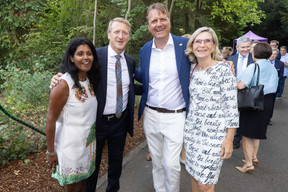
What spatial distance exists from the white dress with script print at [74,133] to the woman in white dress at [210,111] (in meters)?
1.13

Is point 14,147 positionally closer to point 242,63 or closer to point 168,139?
point 168,139

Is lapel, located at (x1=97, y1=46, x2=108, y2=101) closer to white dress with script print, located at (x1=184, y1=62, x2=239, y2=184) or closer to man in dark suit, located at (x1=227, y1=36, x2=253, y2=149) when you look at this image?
white dress with script print, located at (x1=184, y1=62, x2=239, y2=184)

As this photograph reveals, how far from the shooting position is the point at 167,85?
8.57 ft

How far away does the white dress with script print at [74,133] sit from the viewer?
203cm

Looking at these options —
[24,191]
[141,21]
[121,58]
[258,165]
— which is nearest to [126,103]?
[121,58]

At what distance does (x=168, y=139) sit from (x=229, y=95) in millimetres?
940

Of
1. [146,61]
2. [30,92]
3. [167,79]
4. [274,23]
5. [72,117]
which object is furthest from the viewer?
[274,23]

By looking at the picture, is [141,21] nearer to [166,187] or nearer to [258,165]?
[258,165]

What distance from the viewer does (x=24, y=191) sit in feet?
9.50

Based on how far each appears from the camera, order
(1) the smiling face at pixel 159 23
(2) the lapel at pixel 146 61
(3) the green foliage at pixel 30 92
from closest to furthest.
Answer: (1) the smiling face at pixel 159 23 < (2) the lapel at pixel 146 61 < (3) the green foliage at pixel 30 92

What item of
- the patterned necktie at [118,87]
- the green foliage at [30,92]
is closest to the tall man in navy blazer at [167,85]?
the patterned necktie at [118,87]

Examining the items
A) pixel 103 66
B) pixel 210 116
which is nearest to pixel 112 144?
pixel 103 66

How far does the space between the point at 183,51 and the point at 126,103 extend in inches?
38.1

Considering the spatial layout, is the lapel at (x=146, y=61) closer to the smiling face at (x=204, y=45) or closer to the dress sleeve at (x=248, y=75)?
the smiling face at (x=204, y=45)
